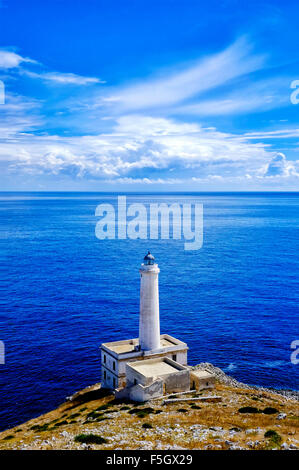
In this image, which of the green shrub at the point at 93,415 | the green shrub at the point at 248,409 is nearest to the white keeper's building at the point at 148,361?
the green shrub at the point at 93,415

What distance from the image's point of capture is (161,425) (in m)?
31.5

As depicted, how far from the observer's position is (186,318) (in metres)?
69.7

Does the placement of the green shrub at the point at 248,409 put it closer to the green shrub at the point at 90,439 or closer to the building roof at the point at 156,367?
the building roof at the point at 156,367

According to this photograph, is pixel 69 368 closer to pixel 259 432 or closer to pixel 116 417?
pixel 116 417

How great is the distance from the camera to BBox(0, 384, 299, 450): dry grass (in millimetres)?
28094

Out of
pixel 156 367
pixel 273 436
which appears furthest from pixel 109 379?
pixel 273 436

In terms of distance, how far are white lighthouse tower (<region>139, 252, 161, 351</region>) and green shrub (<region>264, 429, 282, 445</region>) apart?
648 inches

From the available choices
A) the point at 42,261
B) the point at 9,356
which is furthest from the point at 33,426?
the point at 42,261

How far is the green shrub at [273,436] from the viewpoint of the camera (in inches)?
1071

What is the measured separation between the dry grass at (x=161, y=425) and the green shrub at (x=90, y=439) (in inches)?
15.5

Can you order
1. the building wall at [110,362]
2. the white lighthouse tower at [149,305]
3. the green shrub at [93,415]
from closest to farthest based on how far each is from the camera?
1. the green shrub at [93,415]
2. the white lighthouse tower at [149,305]
3. the building wall at [110,362]

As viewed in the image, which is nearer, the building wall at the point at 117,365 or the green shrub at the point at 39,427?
the green shrub at the point at 39,427

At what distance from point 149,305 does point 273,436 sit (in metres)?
18.1
